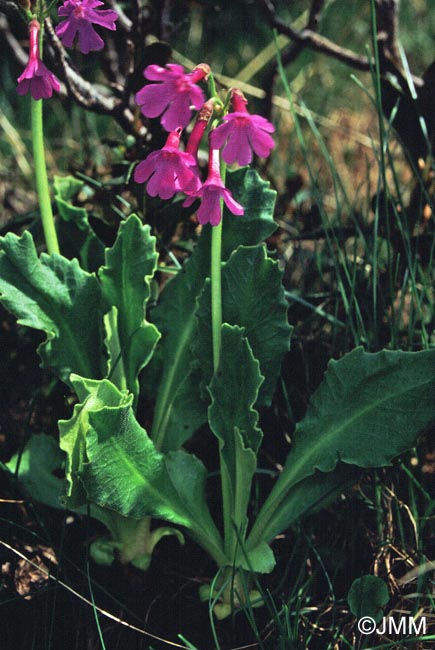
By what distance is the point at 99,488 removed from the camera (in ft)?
4.26

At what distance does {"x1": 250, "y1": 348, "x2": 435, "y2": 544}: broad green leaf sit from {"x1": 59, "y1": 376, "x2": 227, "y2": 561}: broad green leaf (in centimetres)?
14

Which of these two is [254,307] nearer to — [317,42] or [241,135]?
[241,135]

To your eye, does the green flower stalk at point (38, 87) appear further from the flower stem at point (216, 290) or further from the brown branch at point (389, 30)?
the brown branch at point (389, 30)

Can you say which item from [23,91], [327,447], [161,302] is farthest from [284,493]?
[23,91]

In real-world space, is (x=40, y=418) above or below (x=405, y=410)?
below

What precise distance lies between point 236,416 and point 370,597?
1.32 feet

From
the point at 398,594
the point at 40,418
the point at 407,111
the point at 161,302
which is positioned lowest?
the point at 40,418

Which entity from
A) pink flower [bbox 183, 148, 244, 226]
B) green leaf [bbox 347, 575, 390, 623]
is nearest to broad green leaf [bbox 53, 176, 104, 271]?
pink flower [bbox 183, 148, 244, 226]

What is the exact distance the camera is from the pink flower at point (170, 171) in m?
1.20

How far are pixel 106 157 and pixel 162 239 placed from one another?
48.5 inches

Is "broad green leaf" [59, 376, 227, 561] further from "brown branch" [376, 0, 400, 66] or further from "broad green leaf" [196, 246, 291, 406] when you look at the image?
"brown branch" [376, 0, 400, 66]

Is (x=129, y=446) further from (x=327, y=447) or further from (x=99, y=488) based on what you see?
(x=327, y=447)

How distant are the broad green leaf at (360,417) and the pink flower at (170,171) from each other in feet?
1.48

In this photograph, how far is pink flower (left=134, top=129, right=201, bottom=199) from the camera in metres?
1.20
